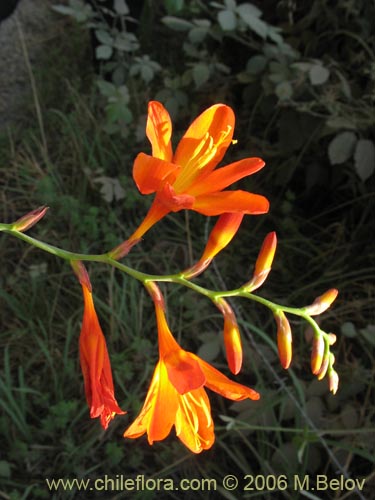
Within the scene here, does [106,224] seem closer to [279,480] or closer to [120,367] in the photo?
[120,367]

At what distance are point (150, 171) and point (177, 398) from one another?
0.20 metres

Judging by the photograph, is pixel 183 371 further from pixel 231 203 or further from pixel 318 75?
pixel 318 75

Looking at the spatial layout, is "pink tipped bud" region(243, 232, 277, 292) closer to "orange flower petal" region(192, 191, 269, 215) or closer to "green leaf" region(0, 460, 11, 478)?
"orange flower petal" region(192, 191, 269, 215)

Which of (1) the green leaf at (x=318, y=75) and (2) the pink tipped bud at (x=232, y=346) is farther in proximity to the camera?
(1) the green leaf at (x=318, y=75)

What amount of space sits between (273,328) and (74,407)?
539 mm

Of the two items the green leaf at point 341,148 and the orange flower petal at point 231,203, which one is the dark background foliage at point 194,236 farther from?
the orange flower petal at point 231,203

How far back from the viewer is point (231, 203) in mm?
521

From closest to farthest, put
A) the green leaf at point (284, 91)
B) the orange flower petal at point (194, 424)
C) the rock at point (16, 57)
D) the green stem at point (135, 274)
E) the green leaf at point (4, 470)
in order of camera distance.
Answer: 1. the green stem at point (135, 274)
2. the orange flower petal at point (194, 424)
3. the green leaf at point (4, 470)
4. the green leaf at point (284, 91)
5. the rock at point (16, 57)

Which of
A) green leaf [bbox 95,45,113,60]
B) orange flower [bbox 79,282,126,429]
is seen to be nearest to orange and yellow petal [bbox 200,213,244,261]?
orange flower [bbox 79,282,126,429]

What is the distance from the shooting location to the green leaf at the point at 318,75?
1.63 metres

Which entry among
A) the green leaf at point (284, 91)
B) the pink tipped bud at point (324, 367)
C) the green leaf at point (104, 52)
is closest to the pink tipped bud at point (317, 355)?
the pink tipped bud at point (324, 367)

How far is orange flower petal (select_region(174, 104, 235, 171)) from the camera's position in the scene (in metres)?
0.58

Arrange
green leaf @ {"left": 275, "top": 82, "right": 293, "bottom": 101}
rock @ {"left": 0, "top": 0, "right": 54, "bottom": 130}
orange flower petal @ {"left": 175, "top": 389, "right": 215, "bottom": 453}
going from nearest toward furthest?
1. orange flower petal @ {"left": 175, "top": 389, "right": 215, "bottom": 453}
2. green leaf @ {"left": 275, "top": 82, "right": 293, "bottom": 101}
3. rock @ {"left": 0, "top": 0, "right": 54, "bottom": 130}

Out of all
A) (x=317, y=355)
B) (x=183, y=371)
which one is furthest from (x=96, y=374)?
(x=317, y=355)
